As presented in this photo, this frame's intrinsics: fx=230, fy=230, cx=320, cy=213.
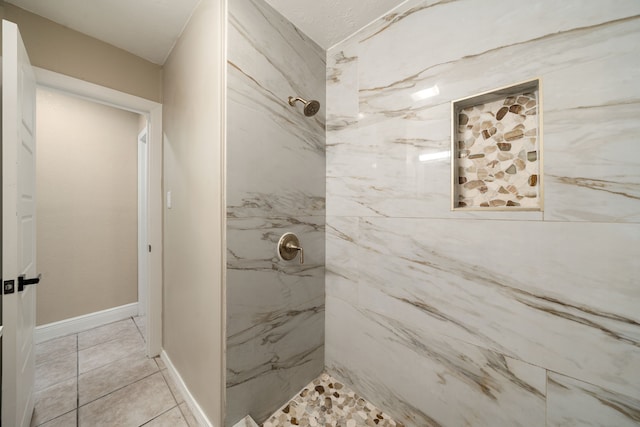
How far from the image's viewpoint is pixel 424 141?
1.12 metres

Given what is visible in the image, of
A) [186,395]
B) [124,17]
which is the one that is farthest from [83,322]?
[124,17]

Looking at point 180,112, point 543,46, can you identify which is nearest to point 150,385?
Answer: point 180,112

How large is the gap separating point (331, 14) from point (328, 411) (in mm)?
2199

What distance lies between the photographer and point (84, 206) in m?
2.24

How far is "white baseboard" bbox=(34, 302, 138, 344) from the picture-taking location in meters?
2.01

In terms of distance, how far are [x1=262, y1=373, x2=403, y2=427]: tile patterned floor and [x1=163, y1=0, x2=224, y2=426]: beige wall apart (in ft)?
1.27

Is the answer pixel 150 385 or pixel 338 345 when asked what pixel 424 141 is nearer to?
pixel 338 345

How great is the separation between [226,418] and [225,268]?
2.30ft

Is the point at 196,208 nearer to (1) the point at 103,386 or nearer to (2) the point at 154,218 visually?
(2) the point at 154,218

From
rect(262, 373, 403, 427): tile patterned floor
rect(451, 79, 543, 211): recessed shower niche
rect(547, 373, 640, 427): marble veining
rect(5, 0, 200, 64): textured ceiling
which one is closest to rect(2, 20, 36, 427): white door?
rect(5, 0, 200, 64): textured ceiling

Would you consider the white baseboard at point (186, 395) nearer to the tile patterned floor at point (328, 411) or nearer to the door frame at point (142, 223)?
the tile patterned floor at point (328, 411)

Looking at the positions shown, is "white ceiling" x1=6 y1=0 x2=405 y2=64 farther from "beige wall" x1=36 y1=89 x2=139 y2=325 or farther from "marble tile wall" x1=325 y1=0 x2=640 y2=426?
"beige wall" x1=36 y1=89 x2=139 y2=325

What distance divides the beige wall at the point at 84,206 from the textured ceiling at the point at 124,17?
1.14m

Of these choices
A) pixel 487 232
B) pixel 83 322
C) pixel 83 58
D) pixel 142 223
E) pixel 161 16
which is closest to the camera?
pixel 487 232
